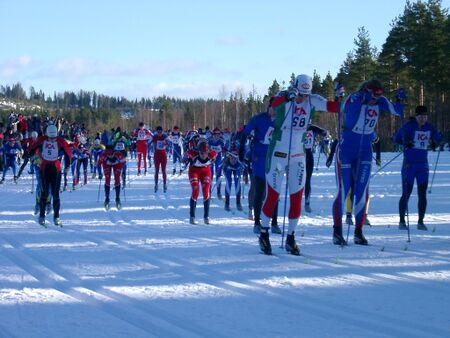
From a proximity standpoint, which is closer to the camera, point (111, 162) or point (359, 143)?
point (359, 143)

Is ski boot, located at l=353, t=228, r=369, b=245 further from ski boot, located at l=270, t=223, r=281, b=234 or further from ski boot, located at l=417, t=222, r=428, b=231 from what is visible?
ski boot, located at l=417, t=222, r=428, b=231

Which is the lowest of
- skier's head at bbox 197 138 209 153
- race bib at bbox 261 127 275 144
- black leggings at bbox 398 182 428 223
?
black leggings at bbox 398 182 428 223

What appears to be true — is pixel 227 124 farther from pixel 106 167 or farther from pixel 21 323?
pixel 21 323

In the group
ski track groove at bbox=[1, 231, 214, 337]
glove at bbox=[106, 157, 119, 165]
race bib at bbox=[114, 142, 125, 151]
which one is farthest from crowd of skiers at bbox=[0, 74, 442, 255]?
ski track groove at bbox=[1, 231, 214, 337]

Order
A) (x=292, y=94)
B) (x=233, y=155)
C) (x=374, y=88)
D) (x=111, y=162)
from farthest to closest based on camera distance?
(x=111, y=162), (x=233, y=155), (x=374, y=88), (x=292, y=94)

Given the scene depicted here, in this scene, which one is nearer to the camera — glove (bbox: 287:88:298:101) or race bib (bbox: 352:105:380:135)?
glove (bbox: 287:88:298:101)

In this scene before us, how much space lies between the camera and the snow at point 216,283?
5418mm

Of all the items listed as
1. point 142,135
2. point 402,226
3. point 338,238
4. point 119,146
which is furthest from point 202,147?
point 142,135

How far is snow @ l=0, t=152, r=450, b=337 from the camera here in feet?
17.8

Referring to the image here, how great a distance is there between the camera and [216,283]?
700 cm

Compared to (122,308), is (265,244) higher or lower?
higher

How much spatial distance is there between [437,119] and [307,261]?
49879 millimetres

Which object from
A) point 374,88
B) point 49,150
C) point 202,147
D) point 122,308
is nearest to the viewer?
point 122,308

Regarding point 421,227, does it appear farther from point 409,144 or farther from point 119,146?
point 119,146
